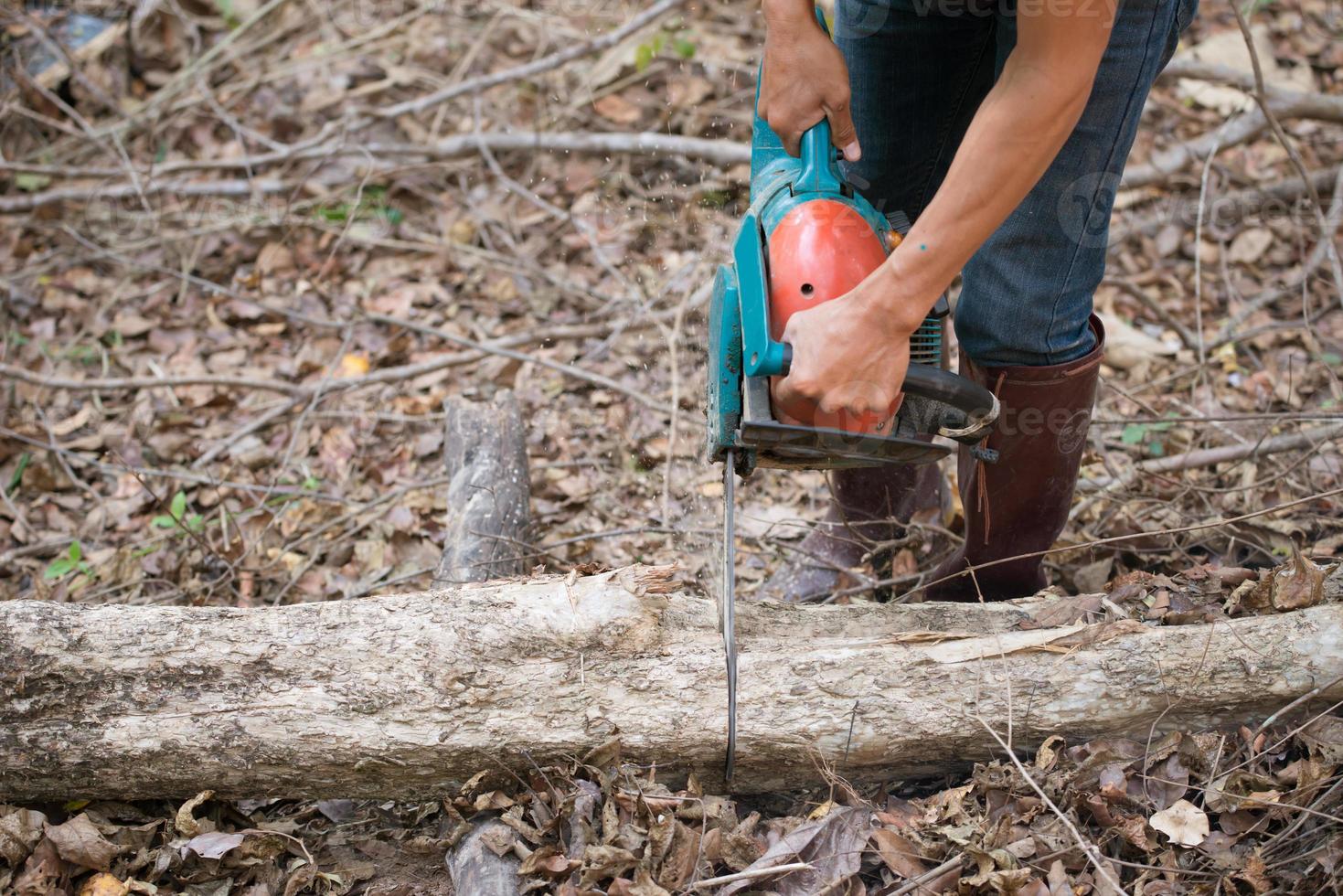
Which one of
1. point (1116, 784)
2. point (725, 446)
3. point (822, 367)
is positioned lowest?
point (1116, 784)

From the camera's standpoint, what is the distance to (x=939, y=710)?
6.04 feet

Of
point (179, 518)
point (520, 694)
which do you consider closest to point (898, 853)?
point (520, 694)

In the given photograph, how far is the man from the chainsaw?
0.07 meters

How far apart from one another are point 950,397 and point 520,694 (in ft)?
3.12

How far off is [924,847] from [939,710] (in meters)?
0.24

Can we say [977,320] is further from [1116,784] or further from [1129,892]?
[1129,892]

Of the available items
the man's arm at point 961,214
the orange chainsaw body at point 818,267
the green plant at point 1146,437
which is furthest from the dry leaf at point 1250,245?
the man's arm at point 961,214

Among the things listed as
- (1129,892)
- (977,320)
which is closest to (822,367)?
(977,320)

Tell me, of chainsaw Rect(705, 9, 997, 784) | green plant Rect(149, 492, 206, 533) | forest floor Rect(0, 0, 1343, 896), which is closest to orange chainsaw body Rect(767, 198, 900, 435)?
chainsaw Rect(705, 9, 997, 784)

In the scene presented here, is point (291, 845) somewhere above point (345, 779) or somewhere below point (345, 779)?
below

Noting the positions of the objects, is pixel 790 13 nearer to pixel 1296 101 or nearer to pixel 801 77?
pixel 801 77

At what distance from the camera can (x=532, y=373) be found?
11.7ft

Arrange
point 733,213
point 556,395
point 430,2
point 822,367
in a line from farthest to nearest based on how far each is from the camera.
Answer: point 430,2 → point 733,213 → point 556,395 → point 822,367

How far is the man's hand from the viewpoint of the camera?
1569mm
